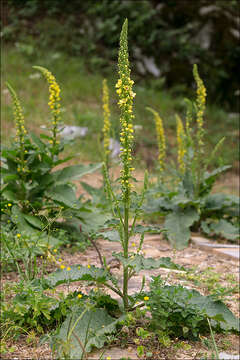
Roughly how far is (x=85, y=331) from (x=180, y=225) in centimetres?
203

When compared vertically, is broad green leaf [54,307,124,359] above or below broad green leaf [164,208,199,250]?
below

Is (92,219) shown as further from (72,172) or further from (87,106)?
(87,106)

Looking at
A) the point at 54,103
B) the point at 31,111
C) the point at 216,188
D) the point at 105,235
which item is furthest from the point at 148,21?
the point at 105,235

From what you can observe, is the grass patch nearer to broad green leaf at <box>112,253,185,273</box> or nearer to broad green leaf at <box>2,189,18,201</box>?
broad green leaf at <box>2,189,18,201</box>

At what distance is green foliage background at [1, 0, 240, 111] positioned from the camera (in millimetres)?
9797

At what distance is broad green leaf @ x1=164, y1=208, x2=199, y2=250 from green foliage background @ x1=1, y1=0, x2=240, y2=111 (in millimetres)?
6170

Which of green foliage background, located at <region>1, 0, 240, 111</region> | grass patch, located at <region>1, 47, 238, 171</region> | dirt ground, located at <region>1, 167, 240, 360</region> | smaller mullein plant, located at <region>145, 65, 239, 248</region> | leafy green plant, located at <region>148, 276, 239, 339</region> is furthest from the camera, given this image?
green foliage background, located at <region>1, 0, 240, 111</region>

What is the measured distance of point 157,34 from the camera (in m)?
10.0

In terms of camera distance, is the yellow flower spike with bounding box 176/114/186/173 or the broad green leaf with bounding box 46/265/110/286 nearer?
the broad green leaf with bounding box 46/265/110/286

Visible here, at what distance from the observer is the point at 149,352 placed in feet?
6.85

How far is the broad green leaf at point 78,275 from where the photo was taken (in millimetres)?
2227

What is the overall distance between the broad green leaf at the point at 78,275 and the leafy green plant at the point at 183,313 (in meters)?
0.26

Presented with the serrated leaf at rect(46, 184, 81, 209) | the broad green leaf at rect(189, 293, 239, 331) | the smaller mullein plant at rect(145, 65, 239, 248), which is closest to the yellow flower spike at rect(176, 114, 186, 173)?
the smaller mullein plant at rect(145, 65, 239, 248)

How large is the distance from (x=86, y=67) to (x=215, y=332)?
8.32 meters
